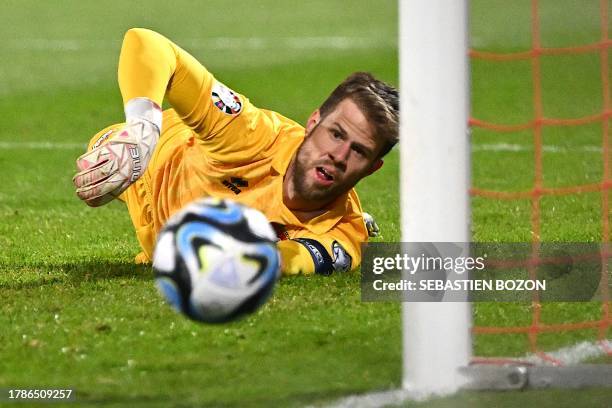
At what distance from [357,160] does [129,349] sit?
5.05 feet

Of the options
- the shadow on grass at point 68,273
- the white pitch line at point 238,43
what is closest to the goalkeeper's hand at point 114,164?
the shadow on grass at point 68,273

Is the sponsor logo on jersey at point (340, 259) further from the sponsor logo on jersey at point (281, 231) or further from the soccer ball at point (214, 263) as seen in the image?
the soccer ball at point (214, 263)

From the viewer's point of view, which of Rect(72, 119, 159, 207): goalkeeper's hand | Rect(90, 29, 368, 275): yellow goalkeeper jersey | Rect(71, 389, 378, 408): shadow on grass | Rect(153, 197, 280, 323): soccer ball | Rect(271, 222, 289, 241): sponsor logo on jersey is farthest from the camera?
Rect(271, 222, 289, 241): sponsor logo on jersey

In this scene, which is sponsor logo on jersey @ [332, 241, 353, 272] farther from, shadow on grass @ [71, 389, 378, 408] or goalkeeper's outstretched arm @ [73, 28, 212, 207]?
shadow on grass @ [71, 389, 378, 408]

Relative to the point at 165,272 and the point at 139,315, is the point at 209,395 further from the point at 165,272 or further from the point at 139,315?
the point at 139,315

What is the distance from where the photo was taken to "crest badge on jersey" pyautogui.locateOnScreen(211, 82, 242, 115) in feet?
20.1

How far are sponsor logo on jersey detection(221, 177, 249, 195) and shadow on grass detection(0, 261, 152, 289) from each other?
1.81 ft

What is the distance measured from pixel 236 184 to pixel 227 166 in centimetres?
10

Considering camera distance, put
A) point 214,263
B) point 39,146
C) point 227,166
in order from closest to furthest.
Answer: point 214,263 → point 227,166 → point 39,146

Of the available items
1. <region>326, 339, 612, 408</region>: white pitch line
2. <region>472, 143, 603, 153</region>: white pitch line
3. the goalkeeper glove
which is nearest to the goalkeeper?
the goalkeeper glove

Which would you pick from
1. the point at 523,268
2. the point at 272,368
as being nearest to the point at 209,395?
the point at 272,368

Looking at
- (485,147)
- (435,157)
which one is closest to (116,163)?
(435,157)

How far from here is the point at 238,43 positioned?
16.3 meters

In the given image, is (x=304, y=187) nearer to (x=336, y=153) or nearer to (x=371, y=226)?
(x=336, y=153)
